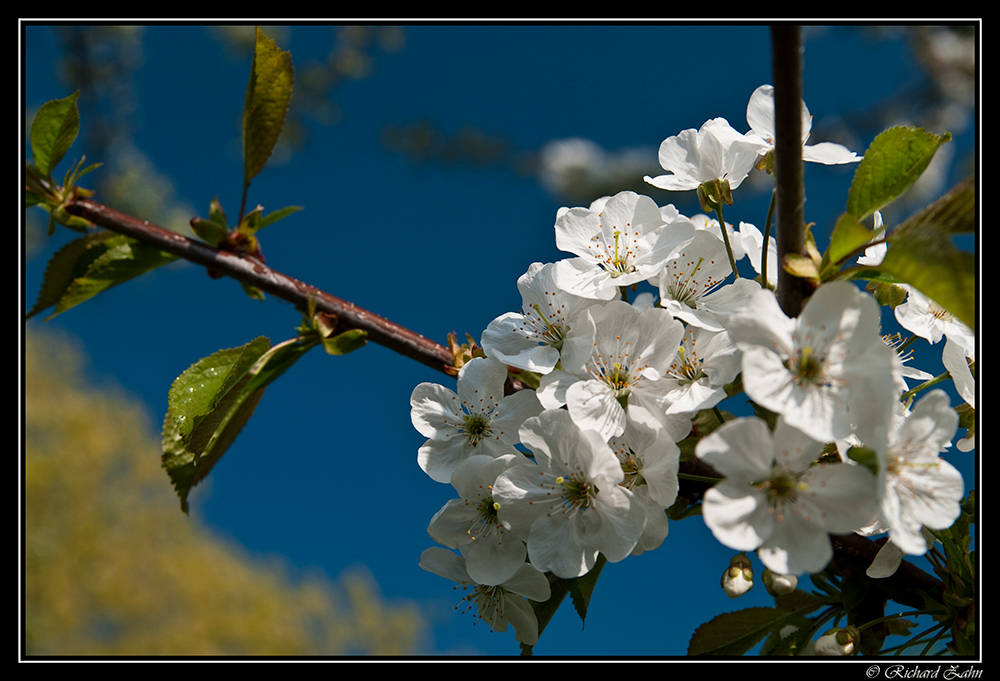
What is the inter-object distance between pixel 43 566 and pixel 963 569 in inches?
534

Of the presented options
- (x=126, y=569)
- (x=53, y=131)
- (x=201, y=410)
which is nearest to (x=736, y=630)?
(x=201, y=410)

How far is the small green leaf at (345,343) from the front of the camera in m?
0.96

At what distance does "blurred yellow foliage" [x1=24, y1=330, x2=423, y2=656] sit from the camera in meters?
11.0

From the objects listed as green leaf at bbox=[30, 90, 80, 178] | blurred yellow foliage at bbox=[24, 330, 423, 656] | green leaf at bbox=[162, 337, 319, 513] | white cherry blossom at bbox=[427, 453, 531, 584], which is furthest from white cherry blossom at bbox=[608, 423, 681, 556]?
blurred yellow foliage at bbox=[24, 330, 423, 656]

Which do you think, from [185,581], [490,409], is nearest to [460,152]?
[490,409]

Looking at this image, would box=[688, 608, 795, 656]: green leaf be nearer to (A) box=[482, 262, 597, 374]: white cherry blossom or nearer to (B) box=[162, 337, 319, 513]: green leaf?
(A) box=[482, 262, 597, 374]: white cherry blossom

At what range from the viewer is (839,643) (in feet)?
2.85

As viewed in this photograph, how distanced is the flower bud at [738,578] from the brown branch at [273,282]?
471 mm

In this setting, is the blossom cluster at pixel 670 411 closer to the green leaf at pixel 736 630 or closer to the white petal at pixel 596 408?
the white petal at pixel 596 408

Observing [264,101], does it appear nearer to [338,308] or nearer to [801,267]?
[338,308]

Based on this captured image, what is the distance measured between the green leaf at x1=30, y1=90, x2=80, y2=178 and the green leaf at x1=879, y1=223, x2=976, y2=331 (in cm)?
120

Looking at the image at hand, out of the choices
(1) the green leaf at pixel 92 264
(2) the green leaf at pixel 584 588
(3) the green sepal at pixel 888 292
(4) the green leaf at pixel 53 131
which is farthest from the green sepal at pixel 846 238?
(4) the green leaf at pixel 53 131
